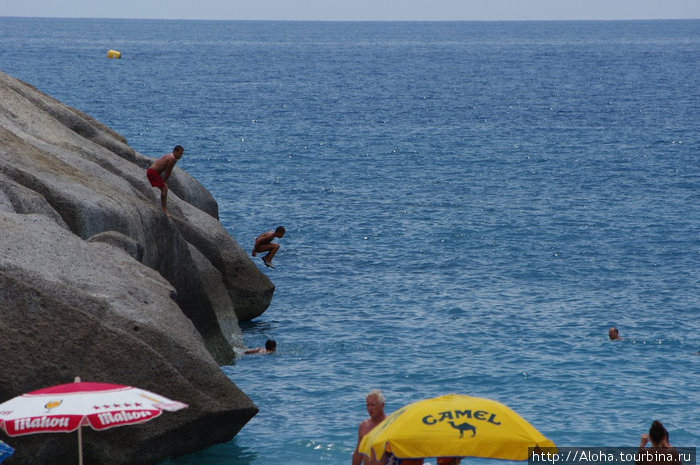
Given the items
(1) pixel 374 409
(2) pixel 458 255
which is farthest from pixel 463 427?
(2) pixel 458 255

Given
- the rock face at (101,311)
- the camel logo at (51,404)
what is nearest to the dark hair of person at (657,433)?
the rock face at (101,311)

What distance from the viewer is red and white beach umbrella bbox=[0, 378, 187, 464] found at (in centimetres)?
1179

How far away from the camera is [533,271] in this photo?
107 feet

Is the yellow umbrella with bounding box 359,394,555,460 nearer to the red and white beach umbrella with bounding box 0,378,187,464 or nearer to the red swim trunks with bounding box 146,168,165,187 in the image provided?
the red and white beach umbrella with bounding box 0,378,187,464

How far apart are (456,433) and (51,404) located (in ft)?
15.4

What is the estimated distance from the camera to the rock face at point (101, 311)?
49.7 ft

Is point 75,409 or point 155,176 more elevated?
point 155,176

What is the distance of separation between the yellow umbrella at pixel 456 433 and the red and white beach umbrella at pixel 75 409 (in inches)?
110

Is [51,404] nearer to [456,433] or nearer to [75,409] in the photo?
[75,409]

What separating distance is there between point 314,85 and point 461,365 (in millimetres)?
99153

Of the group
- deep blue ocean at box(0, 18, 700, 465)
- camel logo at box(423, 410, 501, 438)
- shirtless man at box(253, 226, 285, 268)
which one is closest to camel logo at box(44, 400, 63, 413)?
camel logo at box(423, 410, 501, 438)

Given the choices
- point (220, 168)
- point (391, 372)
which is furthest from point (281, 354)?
point (220, 168)

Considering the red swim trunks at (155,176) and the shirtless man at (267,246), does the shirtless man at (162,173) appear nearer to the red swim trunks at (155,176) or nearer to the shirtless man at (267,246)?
the red swim trunks at (155,176)

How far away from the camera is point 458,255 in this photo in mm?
35250
